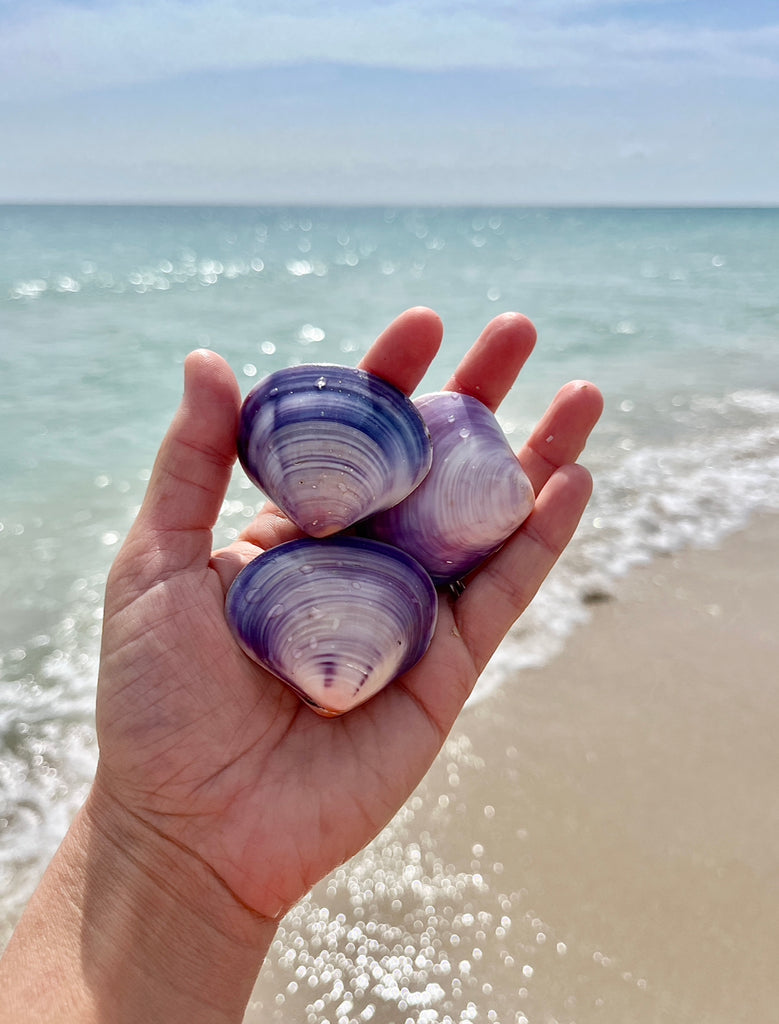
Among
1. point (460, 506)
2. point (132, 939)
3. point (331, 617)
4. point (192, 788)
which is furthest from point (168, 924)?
point (460, 506)

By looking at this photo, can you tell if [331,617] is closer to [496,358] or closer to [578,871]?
[496,358]

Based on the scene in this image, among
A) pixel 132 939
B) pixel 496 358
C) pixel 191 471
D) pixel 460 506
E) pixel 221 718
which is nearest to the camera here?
pixel 132 939

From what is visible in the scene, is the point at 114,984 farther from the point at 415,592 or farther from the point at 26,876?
the point at 26,876

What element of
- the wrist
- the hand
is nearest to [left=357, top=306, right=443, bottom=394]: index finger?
the hand

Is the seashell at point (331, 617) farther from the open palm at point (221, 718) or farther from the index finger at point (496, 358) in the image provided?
the index finger at point (496, 358)

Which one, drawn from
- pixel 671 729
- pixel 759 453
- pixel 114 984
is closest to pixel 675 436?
pixel 759 453

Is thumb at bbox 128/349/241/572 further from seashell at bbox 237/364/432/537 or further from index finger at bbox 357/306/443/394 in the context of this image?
index finger at bbox 357/306/443/394

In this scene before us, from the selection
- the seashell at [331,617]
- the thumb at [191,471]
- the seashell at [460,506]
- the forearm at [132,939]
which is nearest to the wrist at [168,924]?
the forearm at [132,939]
